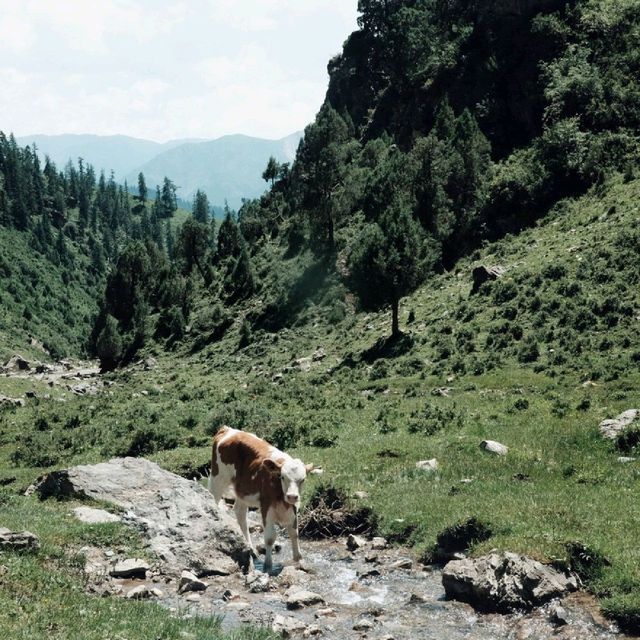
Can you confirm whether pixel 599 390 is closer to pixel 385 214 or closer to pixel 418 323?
pixel 418 323

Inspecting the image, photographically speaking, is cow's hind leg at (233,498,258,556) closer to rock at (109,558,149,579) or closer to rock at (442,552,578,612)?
rock at (109,558,149,579)

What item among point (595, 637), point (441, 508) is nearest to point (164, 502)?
point (441, 508)

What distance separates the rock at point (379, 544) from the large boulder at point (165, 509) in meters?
3.07

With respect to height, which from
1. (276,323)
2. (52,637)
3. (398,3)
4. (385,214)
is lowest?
(276,323)

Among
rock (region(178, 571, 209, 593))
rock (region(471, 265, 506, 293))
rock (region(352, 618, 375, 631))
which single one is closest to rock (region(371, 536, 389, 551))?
rock (region(352, 618, 375, 631))

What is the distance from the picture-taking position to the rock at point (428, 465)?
19503mm

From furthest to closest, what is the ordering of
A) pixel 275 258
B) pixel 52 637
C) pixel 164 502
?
pixel 275 258 → pixel 164 502 → pixel 52 637

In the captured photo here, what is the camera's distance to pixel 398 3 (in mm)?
125562

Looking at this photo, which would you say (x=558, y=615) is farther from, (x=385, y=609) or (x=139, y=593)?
(x=139, y=593)

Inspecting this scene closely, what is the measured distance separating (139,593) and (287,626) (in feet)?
9.45

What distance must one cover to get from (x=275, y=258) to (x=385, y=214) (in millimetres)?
41069

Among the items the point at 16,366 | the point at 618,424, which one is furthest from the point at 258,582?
the point at 16,366

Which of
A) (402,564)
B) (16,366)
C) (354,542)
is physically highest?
(402,564)

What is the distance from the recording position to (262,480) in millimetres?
14859
